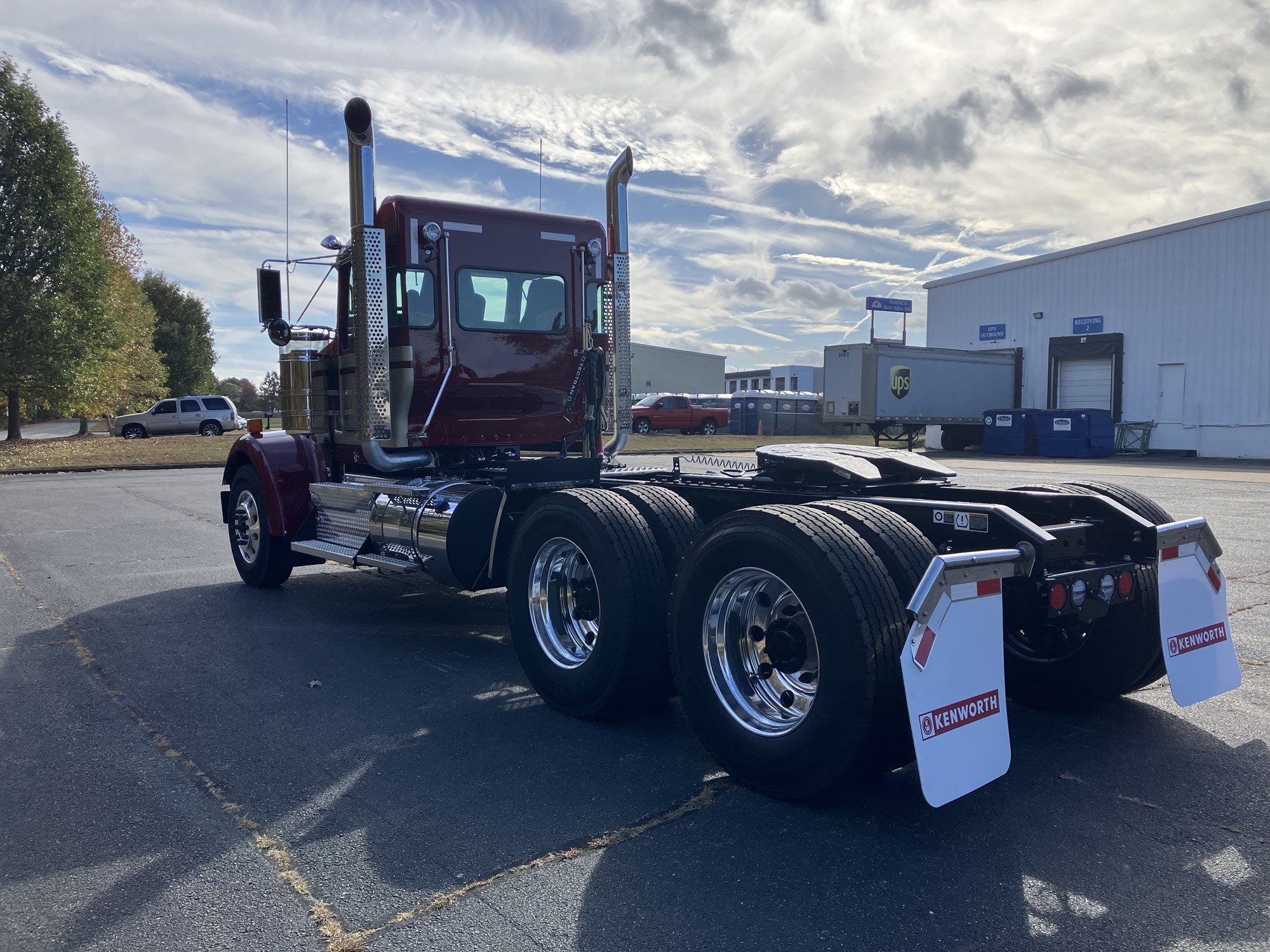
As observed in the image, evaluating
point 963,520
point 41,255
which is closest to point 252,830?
A: point 963,520

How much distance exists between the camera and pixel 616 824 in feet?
10.8

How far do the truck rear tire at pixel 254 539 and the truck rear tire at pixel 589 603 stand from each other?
3.45m

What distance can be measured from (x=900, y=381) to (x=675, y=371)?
4651 cm

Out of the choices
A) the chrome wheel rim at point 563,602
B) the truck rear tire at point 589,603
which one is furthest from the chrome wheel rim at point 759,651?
the chrome wheel rim at point 563,602

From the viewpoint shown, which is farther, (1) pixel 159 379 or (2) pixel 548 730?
(1) pixel 159 379

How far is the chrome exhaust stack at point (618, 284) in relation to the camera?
717 centimetres

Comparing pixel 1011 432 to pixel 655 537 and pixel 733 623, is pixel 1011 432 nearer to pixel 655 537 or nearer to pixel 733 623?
pixel 655 537

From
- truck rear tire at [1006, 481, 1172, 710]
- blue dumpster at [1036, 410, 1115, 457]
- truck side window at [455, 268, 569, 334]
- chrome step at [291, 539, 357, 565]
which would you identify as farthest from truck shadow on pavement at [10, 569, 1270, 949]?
blue dumpster at [1036, 410, 1115, 457]

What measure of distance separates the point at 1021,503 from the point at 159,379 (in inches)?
1817

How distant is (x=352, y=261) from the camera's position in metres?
6.62

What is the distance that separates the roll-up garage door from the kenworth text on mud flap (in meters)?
30.0

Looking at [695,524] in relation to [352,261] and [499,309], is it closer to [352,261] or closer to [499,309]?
[499,309]

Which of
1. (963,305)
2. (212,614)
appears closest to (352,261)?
(212,614)

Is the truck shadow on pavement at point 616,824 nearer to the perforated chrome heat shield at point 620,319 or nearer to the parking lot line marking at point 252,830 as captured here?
the parking lot line marking at point 252,830
